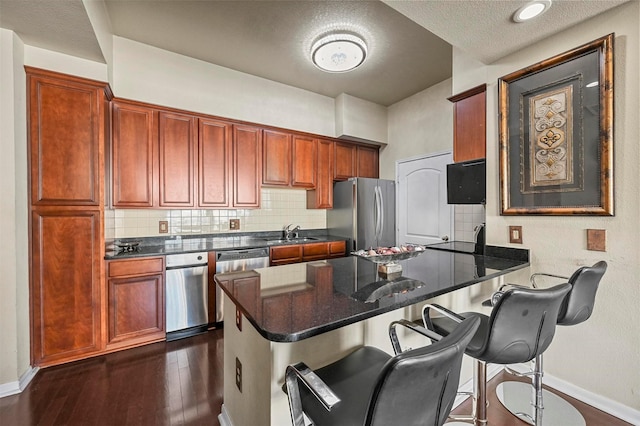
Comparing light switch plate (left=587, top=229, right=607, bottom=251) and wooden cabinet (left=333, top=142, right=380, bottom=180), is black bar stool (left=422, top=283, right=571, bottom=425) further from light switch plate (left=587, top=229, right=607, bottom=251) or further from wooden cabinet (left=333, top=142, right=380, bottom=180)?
wooden cabinet (left=333, top=142, right=380, bottom=180)

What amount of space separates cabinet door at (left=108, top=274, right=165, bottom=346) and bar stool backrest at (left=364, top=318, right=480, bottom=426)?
2557 mm

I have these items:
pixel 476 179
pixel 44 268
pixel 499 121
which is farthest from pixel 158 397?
pixel 499 121

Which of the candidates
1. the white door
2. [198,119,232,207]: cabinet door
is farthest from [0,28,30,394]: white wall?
the white door

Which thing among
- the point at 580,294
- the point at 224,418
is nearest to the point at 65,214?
the point at 224,418

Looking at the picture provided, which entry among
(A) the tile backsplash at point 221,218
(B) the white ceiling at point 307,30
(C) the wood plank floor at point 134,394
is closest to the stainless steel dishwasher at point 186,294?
(C) the wood plank floor at point 134,394

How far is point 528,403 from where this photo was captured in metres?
1.74

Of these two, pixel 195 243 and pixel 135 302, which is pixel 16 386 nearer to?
pixel 135 302

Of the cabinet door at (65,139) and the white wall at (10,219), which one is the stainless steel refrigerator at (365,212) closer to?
the cabinet door at (65,139)

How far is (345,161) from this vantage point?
4.27m

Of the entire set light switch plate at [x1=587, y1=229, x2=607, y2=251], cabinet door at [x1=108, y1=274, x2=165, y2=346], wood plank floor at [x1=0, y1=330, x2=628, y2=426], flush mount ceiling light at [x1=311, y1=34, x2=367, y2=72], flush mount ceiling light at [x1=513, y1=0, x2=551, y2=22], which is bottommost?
wood plank floor at [x1=0, y1=330, x2=628, y2=426]

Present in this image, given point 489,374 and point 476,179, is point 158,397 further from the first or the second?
point 476,179

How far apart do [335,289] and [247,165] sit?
252 cm

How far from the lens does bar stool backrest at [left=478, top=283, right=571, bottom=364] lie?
40.8 inches

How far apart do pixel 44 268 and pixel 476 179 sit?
11.4ft
